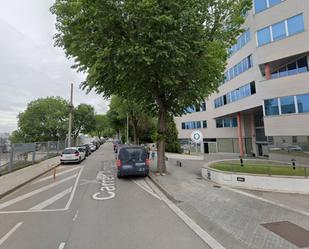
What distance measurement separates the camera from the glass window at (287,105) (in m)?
17.3

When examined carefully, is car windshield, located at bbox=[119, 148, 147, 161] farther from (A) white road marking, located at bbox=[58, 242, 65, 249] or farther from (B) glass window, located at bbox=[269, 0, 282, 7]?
(B) glass window, located at bbox=[269, 0, 282, 7]

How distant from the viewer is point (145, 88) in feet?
43.2

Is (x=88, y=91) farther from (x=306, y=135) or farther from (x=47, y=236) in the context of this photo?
(x=306, y=135)

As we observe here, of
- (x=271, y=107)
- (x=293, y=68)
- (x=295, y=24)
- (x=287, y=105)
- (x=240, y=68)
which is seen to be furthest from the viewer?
(x=240, y=68)

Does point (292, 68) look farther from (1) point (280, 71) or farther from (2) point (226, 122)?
(2) point (226, 122)

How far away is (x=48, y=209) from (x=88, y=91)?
7.82 metres

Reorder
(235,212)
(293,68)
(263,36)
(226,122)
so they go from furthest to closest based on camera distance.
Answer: (226,122) → (263,36) → (293,68) → (235,212)

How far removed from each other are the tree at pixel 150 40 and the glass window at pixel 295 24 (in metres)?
7.66

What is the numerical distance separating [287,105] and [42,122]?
2000 inches

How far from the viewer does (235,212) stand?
680 centimetres

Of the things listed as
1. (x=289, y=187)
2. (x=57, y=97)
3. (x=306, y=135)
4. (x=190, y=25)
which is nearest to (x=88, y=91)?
(x=190, y=25)

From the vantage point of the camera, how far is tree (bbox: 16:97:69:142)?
50.8m

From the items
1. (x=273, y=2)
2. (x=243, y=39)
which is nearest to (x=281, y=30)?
(x=273, y=2)

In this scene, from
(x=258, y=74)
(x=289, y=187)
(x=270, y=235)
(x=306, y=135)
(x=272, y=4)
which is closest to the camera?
(x=270, y=235)
